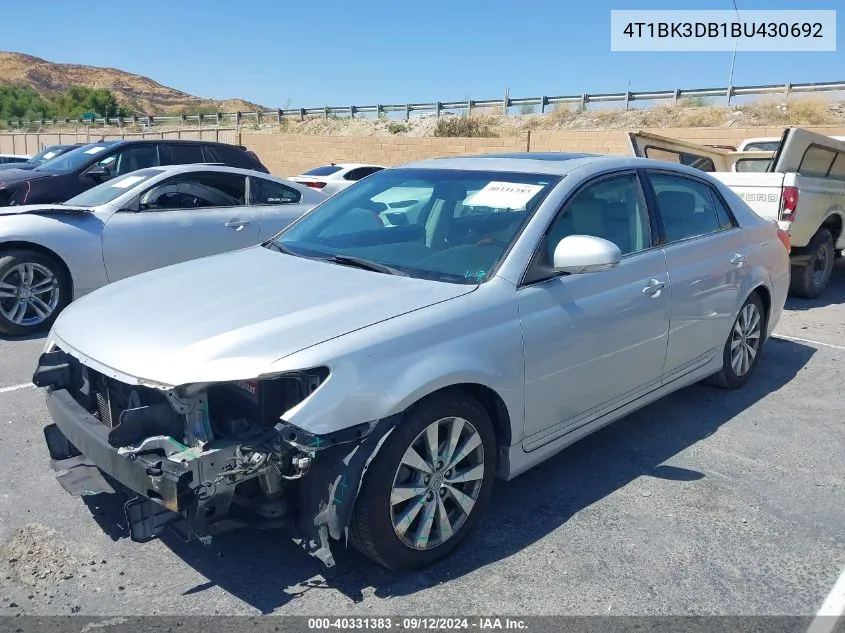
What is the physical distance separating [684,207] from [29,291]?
18.4 feet

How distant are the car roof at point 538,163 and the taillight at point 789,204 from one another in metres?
3.99

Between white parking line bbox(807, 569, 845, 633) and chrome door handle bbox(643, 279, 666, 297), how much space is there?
1642 millimetres

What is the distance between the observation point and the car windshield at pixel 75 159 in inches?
364

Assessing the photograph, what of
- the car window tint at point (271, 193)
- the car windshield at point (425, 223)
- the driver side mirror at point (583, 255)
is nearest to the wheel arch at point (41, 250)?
the car window tint at point (271, 193)

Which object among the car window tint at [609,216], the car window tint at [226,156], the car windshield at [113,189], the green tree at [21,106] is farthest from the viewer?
the green tree at [21,106]

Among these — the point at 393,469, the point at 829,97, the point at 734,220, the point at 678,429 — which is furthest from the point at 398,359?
the point at 829,97

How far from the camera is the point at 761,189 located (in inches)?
315

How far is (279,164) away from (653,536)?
29.8m

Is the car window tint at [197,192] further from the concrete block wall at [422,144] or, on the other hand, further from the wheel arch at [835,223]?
the concrete block wall at [422,144]

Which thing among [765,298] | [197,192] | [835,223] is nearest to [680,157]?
[835,223]

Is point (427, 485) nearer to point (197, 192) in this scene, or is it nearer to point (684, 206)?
point (684, 206)

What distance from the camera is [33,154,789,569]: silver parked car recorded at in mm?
2658

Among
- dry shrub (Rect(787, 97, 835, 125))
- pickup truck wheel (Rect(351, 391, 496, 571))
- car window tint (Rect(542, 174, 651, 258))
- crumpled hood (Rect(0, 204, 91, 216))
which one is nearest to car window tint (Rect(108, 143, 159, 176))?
crumpled hood (Rect(0, 204, 91, 216))

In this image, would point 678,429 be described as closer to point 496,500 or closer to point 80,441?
point 496,500
